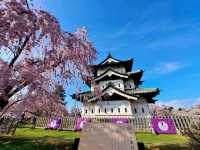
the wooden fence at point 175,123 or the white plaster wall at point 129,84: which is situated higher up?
the white plaster wall at point 129,84

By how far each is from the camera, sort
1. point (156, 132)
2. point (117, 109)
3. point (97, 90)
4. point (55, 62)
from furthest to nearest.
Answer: point (117, 109), point (156, 132), point (97, 90), point (55, 62)

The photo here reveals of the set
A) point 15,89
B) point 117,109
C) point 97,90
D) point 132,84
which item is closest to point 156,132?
point 117,109

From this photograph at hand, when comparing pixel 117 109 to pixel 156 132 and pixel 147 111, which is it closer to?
pixel 147 111

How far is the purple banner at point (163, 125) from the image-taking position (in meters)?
14.6

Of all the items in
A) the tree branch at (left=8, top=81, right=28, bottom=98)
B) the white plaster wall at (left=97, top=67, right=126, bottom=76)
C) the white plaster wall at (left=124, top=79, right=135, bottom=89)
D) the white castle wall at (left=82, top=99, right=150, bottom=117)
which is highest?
the white plaster wall at (left=97, top=67, right=126, bottom=76)

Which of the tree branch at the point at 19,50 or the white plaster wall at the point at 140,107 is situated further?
the white plaster wall at the point at 140,107

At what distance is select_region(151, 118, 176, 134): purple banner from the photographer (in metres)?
14.6

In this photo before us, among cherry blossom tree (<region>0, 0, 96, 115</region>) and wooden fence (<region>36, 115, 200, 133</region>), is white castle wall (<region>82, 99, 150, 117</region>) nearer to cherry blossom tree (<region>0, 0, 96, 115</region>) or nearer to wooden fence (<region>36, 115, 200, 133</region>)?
wooden fence (<region>36, 115, 200, 133</region>)

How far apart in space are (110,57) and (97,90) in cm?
1863

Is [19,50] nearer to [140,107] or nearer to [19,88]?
[19,88]

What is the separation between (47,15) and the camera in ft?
20.1

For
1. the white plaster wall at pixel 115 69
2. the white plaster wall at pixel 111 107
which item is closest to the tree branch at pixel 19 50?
the white plaster wall at pixel 111 107

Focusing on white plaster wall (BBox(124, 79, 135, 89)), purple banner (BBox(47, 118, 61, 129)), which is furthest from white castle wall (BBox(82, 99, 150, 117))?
purple banner (BBox(47, 118, 61, 129))

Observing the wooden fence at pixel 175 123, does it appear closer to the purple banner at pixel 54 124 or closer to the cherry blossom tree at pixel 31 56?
the purple banner at pixel 54 124
